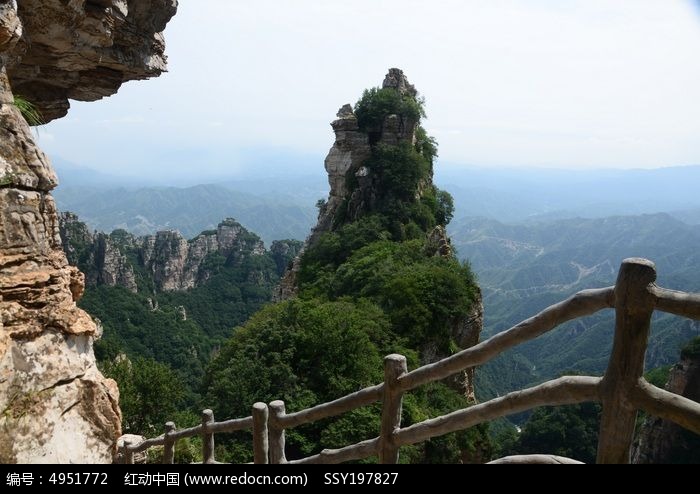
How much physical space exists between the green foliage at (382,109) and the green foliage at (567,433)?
93.7 ft

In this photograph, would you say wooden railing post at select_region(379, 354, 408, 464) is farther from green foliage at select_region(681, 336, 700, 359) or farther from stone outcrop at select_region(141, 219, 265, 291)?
stone outcrop at select_region(141, 219, 265, 291)

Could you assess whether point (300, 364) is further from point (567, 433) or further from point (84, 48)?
point (567, 433)

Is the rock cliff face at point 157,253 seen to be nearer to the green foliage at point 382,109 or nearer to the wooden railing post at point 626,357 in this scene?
the green foliage at point 382,109

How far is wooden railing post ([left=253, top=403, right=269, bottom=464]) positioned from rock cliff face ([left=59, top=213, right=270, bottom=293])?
222ft

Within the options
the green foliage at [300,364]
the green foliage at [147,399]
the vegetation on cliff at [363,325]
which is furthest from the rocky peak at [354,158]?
the green foliage at [300,364]

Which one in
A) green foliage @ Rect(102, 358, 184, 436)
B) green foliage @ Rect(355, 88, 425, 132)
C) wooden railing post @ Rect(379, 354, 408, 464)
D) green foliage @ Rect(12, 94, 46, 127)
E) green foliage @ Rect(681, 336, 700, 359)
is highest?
green foliage @ Rect(355, 88, 425, 132)

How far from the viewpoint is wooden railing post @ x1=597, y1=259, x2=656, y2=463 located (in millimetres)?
2740


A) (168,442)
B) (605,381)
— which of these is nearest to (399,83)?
(168,442)

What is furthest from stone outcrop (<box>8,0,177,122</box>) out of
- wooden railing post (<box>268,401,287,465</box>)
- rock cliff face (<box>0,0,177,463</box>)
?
wooden railing post (<box>268,401,287,465</box>)

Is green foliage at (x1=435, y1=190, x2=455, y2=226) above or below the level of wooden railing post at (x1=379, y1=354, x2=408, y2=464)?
above

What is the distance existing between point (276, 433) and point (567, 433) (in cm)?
4572

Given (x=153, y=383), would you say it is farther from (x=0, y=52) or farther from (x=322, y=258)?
(x=0, y=52)

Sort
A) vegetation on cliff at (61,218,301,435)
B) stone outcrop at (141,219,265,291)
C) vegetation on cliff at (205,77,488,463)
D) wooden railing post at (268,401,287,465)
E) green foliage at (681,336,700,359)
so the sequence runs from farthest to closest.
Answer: stone outcrop at (141,219,265,291) → vegetation on cliff at (61,218,301,435) → green foliage at (681,336,700,359) → vegetation on cliff at (205,77,488,463) → wooden railing post at (268,401,287,465)
